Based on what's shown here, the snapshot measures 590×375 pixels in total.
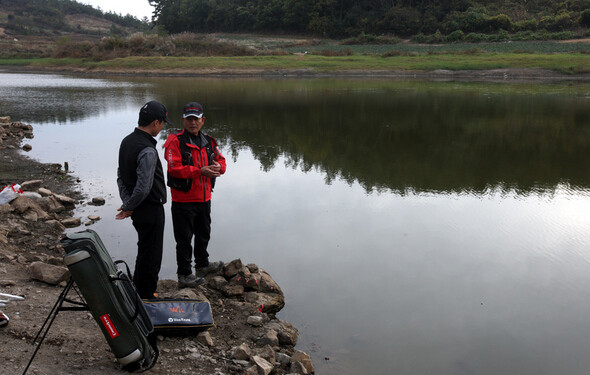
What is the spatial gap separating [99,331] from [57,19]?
147 meters

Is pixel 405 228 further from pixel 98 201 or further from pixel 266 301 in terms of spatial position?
pixel 98 201

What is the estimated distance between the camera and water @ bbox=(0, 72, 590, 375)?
5.07 metres

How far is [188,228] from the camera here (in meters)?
5.81

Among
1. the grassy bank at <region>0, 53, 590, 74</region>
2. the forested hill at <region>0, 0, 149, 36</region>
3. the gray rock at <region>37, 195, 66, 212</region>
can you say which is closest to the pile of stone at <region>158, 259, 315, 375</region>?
the gray rock at <region>37, 195, 66, 212</region>

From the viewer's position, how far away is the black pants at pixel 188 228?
5.71 metres

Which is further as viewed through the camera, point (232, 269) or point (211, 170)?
point (232, 269)

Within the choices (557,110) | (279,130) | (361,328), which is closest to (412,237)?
(361,328)

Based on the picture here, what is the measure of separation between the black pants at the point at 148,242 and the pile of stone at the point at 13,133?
35.1 feet

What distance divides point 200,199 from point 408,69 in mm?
39855

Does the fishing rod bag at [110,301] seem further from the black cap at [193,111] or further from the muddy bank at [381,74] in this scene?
the muddy bank at [381,74]

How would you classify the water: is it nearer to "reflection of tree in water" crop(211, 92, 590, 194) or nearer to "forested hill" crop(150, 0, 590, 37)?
"reflection of tree in water" crop(211, 92, 590, 194)

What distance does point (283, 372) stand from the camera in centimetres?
441

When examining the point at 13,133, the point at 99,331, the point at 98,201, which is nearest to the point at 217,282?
the point at 99,331

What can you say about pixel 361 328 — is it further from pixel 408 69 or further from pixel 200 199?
pixel 408 69
